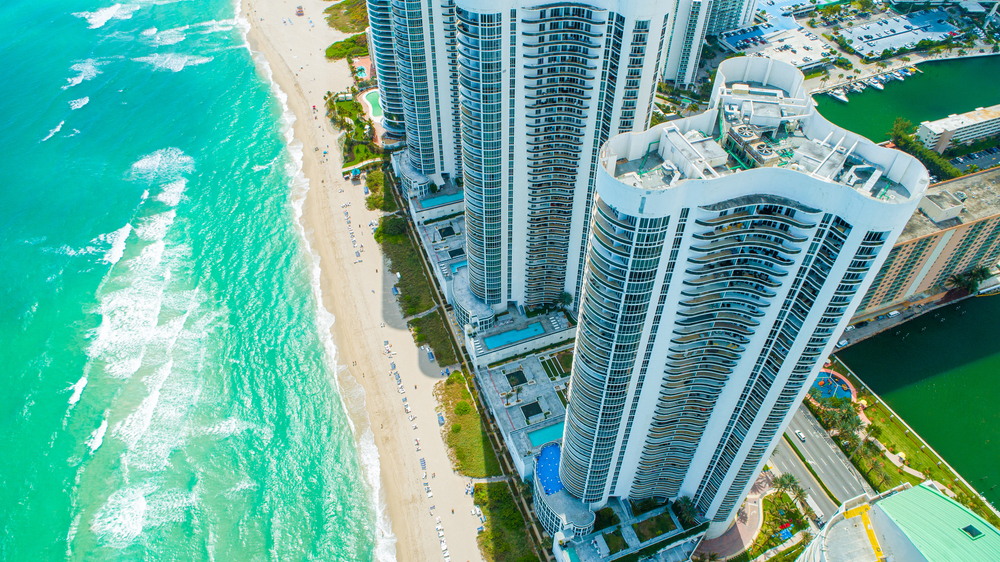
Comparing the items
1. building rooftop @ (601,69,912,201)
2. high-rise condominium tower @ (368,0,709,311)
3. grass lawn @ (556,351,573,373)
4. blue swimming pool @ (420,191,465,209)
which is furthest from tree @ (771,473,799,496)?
blue swimming pool @ (420,191,465,209)

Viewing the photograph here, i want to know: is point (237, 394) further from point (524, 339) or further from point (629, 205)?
point (629, 205)

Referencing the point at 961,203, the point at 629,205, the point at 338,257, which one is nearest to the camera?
the point at 629,205

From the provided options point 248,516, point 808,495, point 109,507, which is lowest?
point 808,495

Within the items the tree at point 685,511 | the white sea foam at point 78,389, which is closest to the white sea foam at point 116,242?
the white sea foam at point 78,389

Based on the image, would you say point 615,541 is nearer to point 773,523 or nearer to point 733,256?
point 773,523

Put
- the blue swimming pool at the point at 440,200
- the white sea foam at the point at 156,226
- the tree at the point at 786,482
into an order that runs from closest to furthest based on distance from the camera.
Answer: the tree at the point at 786,482, the blue swimming pool at the point at 440,200, the white sea foam at the point at 156,226

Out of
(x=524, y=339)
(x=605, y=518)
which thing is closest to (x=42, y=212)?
(x=524, y=339)

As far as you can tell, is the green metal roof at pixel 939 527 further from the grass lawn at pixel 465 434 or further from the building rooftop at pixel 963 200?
the grass lawn at pixel 465 434
